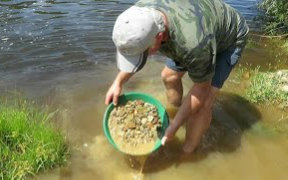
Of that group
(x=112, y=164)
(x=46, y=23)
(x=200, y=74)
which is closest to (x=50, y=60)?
(x=46, y=23)

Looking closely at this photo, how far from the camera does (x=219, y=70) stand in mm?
3768

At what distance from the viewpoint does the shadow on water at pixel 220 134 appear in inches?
152

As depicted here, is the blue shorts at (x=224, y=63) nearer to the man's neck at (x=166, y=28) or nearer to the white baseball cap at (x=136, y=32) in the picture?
the man's neck at (x=166, y=28)

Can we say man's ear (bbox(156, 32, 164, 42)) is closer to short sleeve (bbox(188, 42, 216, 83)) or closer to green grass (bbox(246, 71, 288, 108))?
short sleeve (bbox(188, 42, 216, 83))

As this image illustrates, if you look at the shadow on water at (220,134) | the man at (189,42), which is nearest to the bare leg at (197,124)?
the man at (189,42)

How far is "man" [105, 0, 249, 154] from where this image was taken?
2699 millimetres

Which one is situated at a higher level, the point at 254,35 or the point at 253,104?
the point at 253,104

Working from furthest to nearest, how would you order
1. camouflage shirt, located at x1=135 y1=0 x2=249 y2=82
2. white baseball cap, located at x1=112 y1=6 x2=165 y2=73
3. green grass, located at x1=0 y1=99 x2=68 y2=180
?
green grass, located at x1=0 y1=99 x2=68 y2=180 → camouflage shirt, located at x1=135 y1=0 x2=249 y2=82 → white baseball cap, located at x1=112 y1=6 x2=165 y2=73

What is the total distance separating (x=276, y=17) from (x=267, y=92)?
8.99 feet

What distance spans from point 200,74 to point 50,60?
122 inches

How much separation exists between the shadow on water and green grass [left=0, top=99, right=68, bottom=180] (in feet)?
2.31

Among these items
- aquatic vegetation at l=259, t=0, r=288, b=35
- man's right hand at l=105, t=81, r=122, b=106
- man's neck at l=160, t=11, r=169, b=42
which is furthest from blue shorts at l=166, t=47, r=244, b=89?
Answer: aquatic vegetation at l=259, t=0, r=288, b=35

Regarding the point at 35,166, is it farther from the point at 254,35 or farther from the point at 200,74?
the point at 254,35

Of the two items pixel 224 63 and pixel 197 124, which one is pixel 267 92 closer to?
pixel 224 63
